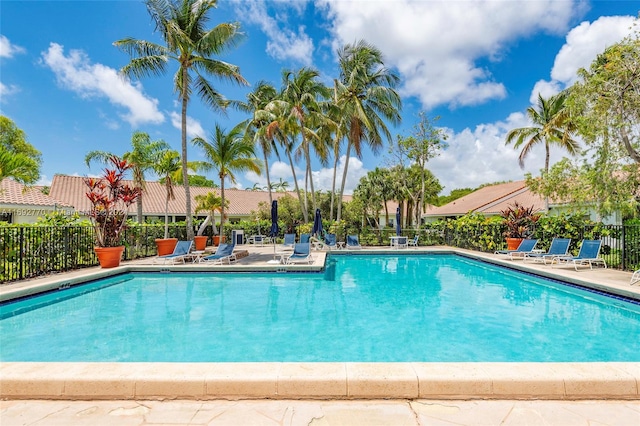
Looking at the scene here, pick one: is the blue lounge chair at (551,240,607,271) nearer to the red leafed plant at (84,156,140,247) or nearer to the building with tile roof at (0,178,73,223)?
the red leafed plant at (84,156,140,247)

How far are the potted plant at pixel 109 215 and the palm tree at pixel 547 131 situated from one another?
79.6ft

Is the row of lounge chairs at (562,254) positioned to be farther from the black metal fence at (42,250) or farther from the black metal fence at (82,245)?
the black metal fence at (42,250)

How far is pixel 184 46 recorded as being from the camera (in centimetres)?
1339

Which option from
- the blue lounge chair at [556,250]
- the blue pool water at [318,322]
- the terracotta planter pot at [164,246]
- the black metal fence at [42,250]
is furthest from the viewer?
the terracotta planter pot at [164,246]

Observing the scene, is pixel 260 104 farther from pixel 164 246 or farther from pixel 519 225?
pixel 519 225

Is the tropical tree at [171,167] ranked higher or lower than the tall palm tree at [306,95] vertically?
lower

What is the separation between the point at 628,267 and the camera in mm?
10156

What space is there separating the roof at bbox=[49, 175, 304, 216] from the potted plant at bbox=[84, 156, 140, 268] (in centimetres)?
1795

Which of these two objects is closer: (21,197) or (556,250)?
(556,250)

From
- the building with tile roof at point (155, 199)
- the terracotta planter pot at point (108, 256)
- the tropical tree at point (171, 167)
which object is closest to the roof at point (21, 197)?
the building with tile roof at point (155, 199)

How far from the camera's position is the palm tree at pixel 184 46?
13266 mm

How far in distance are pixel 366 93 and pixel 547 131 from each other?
42.6ft

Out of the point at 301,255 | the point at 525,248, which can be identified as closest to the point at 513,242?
the point at 525,248
